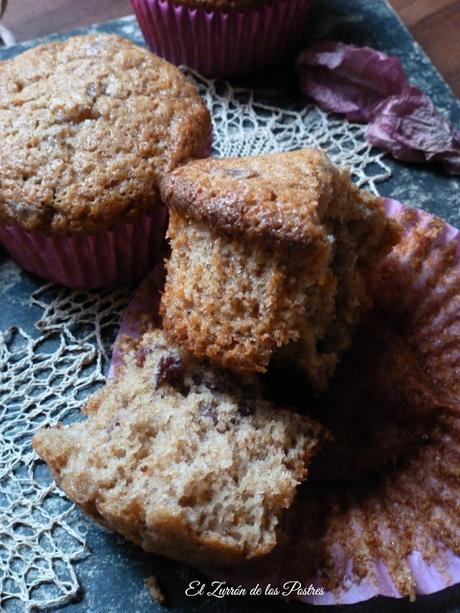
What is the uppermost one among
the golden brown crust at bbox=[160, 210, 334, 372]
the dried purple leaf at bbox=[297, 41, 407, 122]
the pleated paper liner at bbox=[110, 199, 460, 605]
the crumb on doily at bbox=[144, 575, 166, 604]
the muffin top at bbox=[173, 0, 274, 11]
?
the muffin top at bbox=[173, 0, 274, 11]

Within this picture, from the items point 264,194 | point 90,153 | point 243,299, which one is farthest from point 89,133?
point 243,299

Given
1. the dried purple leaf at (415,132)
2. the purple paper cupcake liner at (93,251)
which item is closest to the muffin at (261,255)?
the purple paper cupcake liner at (93,251)

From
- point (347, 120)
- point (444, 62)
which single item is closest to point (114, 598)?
point (347, 120)

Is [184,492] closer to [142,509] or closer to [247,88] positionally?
[142,509]

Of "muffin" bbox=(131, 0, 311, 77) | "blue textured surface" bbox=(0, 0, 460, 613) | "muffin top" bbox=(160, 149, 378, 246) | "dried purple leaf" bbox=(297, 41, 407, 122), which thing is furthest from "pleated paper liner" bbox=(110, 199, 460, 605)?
"muffin" bbox=(131, 0, 311, 77)

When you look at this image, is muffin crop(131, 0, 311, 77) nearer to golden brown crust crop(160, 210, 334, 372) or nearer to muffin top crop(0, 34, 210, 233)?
muffin top crop(0, 34, 210, 233)

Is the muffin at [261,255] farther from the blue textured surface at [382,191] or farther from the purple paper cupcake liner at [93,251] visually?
the blue textured surface at [382,191]

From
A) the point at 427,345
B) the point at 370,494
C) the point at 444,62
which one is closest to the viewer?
the point at 370,494
